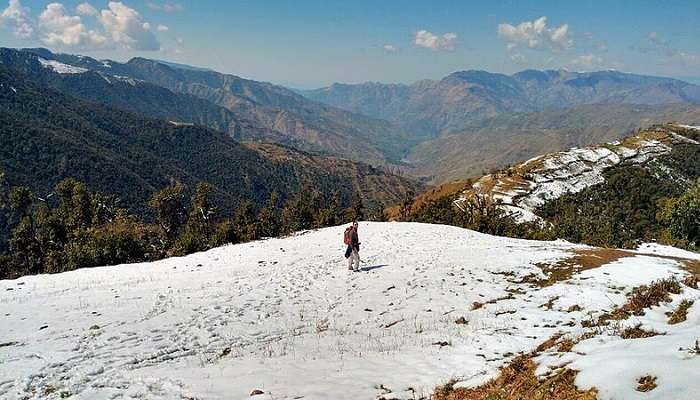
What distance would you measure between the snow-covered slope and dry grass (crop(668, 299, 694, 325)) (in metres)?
0.29

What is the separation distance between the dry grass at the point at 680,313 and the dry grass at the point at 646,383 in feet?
19.3

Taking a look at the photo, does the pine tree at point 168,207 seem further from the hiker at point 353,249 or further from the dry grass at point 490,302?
the dry grass at point 490,302

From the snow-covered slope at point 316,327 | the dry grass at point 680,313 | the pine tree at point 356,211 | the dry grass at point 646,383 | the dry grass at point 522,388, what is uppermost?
the dry grass at point 646,383

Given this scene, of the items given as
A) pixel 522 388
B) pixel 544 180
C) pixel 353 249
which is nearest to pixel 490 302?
pixel 353 249

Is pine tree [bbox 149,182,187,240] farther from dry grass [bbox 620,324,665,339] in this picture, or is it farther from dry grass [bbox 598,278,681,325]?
dry grass [bbox 620,324,665,339]

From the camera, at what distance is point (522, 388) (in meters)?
8.56

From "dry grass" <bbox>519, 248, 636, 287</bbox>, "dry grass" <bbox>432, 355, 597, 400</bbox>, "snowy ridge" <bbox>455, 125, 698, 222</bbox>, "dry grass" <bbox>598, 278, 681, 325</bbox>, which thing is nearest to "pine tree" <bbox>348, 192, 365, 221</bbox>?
"snowy ridge" <bbox>455, 125, 698, 222</bbox>

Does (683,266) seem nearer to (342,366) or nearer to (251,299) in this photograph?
(342,366)

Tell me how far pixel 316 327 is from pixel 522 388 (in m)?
9.24

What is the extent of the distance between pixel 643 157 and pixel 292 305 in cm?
22340

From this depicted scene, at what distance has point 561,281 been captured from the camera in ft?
67.2

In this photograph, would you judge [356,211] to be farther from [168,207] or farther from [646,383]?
[646,383]

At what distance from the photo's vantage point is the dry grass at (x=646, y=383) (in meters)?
6.73

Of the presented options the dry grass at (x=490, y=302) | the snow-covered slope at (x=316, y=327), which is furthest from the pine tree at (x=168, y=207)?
the dry grass at (x=490, y=302)
